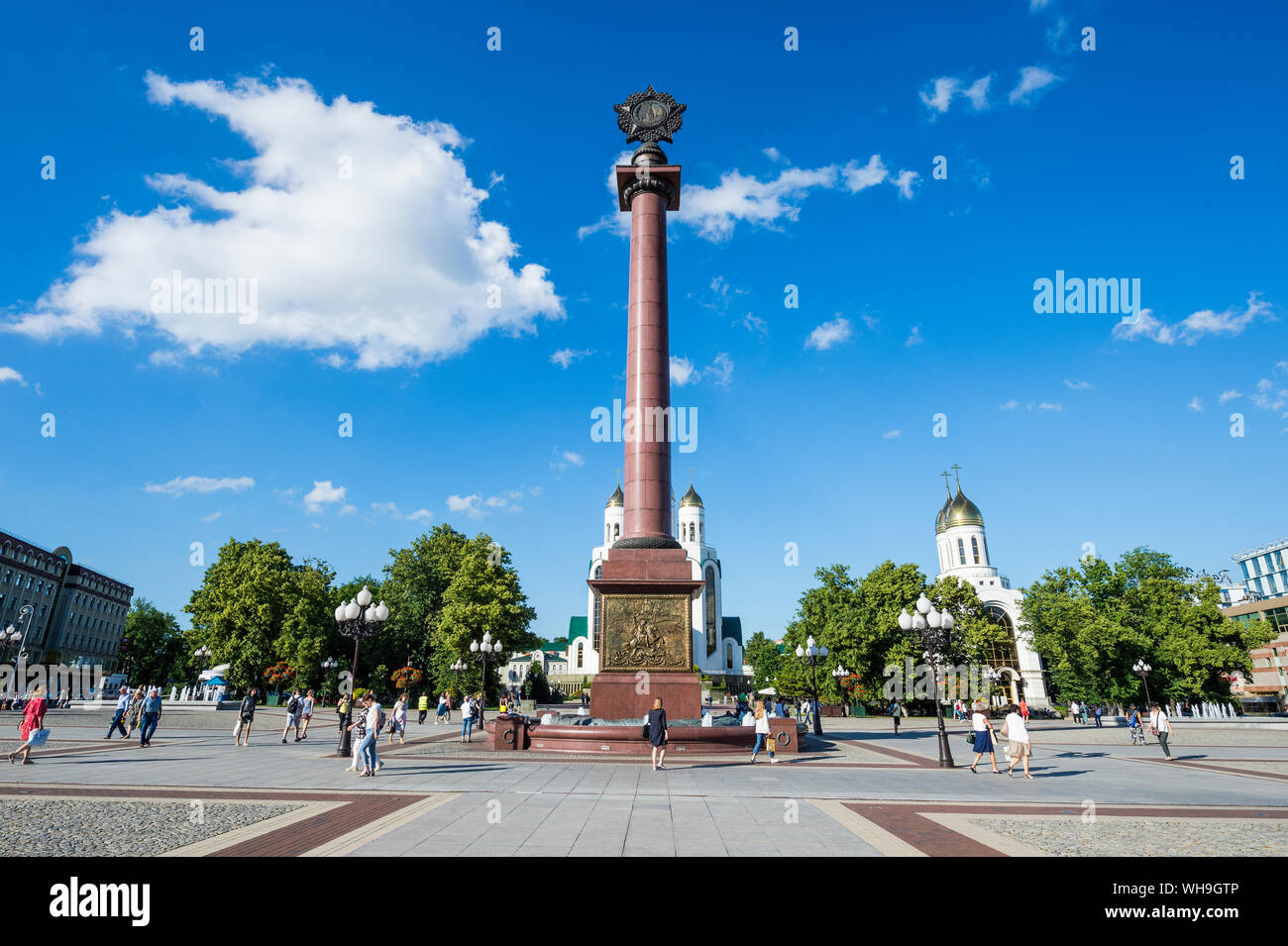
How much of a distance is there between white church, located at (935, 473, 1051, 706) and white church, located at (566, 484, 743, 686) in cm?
3110

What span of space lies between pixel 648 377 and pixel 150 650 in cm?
9007

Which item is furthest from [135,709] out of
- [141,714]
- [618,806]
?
[618,806]

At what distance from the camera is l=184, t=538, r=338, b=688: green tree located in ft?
152

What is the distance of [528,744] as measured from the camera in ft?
62.2

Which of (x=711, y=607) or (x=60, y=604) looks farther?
(x=711, y=607)

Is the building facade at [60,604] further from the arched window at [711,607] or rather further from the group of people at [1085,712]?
the group of people at [1085,712]

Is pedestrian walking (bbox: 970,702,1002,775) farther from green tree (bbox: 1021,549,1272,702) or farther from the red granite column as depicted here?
green tree (bbox: 1021,549,1272,702)

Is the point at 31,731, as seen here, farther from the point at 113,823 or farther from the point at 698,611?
the point at 698,611

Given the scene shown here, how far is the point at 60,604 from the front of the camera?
7725cm

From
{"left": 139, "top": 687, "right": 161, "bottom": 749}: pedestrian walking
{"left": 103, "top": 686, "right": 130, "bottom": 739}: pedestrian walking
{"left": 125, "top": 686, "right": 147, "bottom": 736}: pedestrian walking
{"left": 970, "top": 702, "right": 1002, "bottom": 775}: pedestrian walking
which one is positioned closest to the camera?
{"left": 970, "top": 702, "right": 1002, "bottom": 775}: pedestrian walking

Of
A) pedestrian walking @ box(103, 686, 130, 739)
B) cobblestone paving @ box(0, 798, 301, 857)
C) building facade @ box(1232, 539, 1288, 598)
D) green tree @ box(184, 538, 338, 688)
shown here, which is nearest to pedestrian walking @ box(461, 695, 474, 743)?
pedestrian walking @ box(103, 686, 130, 739)

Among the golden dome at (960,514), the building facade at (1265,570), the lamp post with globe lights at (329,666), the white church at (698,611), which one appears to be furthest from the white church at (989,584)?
the lamp post with globe lights at (329,666)

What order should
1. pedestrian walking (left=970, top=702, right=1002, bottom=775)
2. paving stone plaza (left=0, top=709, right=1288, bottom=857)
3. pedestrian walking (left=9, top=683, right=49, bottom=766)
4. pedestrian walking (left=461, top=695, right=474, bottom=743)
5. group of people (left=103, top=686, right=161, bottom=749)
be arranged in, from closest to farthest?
1. paving stone plaza (left=0, top=709, right=1288, bottom=857)
2. pedestrian walking (left=9, top=683, right=49, bottom=766)
3. pedestrian walking (left=970, top=702, right=1002, bottom=775)
4. group of people (left=103, top=686, right=161, bottom=749)
5. pedestrian walking (left=461, top=695, right=474, bottom=743)
